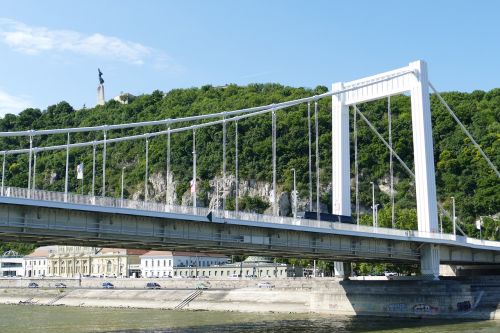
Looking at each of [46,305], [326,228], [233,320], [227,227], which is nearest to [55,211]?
[227,227]

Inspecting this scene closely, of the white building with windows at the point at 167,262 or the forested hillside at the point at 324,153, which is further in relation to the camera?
the white building with windows at the point at 167,262

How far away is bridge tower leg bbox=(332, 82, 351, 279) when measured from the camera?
49222 mm

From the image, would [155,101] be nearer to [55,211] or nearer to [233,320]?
[233,320]

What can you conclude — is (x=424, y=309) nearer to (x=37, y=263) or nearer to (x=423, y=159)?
(x=423, y=159)

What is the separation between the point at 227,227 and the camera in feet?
117

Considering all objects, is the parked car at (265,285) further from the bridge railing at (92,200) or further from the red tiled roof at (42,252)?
the red tiled roof at (42,252)

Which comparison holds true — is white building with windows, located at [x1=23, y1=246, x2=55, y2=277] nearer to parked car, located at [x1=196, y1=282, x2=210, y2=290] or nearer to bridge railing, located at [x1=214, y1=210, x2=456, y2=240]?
parked car, located at [x1=196, y1=282, x2=210, y2=290]

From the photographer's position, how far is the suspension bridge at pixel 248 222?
29.1 metres

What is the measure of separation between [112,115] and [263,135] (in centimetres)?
4224

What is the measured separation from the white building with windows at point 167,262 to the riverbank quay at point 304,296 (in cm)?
2213

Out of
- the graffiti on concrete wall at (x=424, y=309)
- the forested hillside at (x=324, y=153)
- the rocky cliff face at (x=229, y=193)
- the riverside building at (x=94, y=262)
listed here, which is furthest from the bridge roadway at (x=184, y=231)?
the riverside building at (x=94, y=262)

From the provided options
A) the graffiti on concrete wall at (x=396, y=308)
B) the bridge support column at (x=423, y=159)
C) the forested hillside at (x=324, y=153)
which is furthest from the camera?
the forested hillside at (x=324, y=153)

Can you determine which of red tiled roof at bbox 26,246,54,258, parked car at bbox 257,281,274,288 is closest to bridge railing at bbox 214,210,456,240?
parked car at bbox 257,281,274,288

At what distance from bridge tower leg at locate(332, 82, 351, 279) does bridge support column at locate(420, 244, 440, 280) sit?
5.87 meters
